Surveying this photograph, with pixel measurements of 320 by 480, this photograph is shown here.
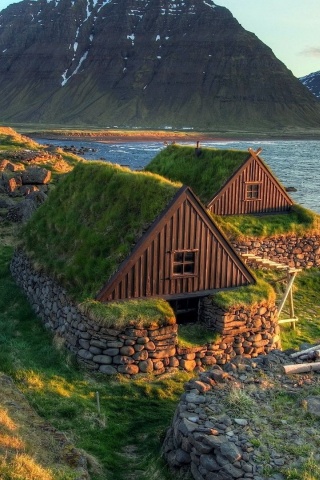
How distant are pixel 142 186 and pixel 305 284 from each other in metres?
13.6

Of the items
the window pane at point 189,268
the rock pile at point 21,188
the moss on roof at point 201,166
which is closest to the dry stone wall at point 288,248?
the moss on roof at point 201,166

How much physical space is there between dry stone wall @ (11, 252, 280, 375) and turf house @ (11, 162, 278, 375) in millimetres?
31

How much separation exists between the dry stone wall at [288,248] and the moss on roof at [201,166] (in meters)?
3.57

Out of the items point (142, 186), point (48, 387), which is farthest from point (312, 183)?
point (48, 387)

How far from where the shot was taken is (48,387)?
14641 millimetres

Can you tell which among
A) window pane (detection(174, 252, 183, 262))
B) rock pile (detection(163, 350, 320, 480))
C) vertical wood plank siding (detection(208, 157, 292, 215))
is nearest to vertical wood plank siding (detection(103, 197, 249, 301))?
window pane (detection(174, 252, 183, 262))

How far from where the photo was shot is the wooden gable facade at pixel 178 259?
1709 centimetres

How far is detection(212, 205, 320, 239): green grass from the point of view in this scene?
29.4m

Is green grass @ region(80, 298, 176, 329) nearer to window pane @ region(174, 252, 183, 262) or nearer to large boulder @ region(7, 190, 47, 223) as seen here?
window pane @ region(174, 252, 183, 262)

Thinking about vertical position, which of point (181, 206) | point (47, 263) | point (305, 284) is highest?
point (181, 206)

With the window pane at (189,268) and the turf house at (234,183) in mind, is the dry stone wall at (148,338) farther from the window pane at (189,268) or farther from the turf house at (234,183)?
the turf house at (234,183)

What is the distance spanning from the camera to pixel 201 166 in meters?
33.2

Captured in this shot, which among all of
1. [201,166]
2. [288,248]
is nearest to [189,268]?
[288,248]

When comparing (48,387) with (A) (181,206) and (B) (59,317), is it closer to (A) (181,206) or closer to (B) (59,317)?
(B) (59,317)
